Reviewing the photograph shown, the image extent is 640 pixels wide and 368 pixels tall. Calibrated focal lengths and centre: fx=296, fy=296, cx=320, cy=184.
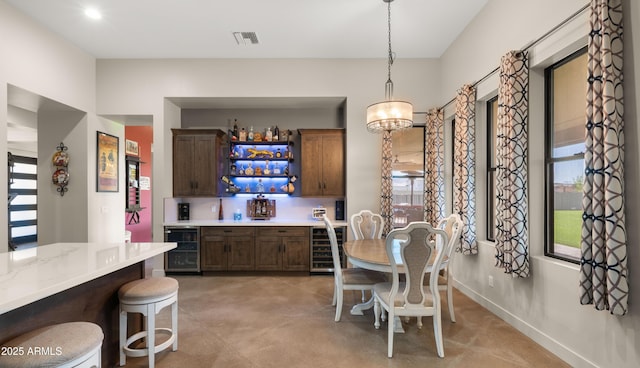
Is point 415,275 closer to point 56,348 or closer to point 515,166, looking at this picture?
point 515,166

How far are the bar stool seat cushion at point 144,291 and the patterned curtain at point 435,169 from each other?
362 cm

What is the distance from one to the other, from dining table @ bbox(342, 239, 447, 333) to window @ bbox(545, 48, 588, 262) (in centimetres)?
105

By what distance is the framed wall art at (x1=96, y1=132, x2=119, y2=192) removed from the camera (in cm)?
470

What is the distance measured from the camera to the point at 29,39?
12.0 ft

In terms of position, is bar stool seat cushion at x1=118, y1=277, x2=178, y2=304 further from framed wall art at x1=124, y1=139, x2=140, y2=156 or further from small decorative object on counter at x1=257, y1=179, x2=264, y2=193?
framed wall art at x1=124, y1=139, x2=140, y2=156

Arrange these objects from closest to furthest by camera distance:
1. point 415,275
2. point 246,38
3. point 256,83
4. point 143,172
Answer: point 415,275 < point 246,38 < point 256,83 < point 143,172

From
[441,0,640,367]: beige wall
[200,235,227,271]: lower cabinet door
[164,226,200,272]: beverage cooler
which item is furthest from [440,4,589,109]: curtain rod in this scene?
[164,226,200,272]: beverage cooler

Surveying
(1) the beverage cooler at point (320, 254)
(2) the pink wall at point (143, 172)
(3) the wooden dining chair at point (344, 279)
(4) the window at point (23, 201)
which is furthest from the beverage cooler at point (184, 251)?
(4) the window at point (23, 201)

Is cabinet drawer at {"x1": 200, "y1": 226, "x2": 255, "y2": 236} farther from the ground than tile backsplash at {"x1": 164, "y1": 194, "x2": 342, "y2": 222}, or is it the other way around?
tile backsplash at {"x1": 164, "y1": 194, "x2": 342, "y2": 222}

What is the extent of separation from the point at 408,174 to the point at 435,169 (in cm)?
54

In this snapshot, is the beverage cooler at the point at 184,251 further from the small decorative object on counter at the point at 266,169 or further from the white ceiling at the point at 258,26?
the white ceiling at the point at 258,26

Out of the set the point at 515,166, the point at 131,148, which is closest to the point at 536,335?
the point at 515,166

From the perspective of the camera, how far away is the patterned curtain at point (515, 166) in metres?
2.69

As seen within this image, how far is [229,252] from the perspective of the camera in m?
4.77
